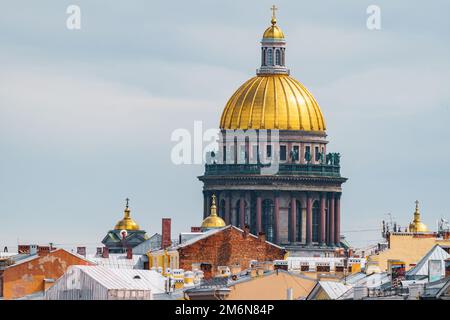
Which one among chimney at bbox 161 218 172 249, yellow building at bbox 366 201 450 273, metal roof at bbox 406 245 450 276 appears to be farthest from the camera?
chimney at bbox 161 218 172 249

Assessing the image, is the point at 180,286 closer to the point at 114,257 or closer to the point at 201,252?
the point at 201,252

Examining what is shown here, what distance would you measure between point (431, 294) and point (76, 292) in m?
15.2

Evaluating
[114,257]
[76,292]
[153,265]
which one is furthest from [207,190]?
[76,292]

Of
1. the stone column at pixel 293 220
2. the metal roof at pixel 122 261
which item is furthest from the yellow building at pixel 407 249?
the stone column at pixel 293 220

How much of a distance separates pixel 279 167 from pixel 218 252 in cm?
4194

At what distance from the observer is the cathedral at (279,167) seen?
152375mm

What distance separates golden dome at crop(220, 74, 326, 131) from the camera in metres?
152

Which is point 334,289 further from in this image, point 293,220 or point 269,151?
point 269,151

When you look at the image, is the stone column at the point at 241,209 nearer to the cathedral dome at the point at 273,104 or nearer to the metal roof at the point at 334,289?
the cathedral dome at the point at 273,104

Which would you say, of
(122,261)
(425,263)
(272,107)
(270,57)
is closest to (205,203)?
(272,107)

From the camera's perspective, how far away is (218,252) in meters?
113

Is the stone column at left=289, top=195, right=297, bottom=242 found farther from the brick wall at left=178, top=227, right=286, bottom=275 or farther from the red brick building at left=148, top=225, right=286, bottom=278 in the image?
the brick wall at left=178, top=227, right=286, bottom=275

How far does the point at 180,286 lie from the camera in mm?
80312

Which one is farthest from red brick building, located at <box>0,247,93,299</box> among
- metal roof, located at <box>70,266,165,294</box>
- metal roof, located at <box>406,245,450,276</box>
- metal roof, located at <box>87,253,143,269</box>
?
metal roof, located at <box>87,253,143,269</box>
